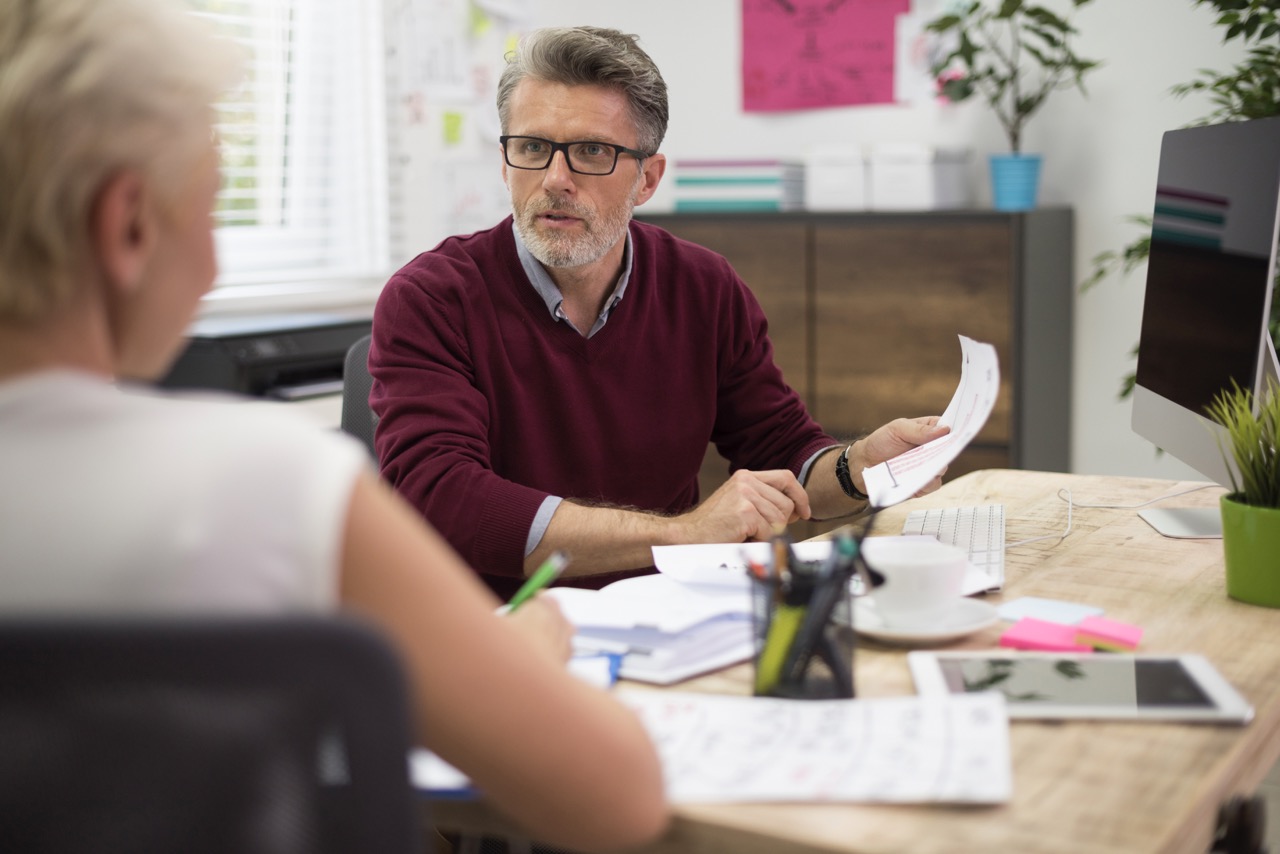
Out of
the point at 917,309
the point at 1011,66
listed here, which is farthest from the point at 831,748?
the point at 1011,66

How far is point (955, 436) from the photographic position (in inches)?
58.8

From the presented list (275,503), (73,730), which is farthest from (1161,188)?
(73,730)

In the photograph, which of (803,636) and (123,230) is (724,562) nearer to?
(803,636)

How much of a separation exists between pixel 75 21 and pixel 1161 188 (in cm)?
167

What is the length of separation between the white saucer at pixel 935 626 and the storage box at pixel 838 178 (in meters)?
2.39

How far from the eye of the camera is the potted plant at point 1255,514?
136cm

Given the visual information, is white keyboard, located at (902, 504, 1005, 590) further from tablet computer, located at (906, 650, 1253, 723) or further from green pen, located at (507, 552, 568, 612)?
green pen, located at (507, 552, 568, 612)

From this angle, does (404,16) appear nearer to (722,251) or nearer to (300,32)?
(300,32)

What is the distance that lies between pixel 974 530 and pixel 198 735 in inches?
52.4

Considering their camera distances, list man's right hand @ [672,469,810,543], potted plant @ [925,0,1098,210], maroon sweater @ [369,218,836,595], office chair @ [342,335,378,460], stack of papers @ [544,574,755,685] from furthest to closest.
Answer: potted plant @ [925,0,1098,210] → office chair @ [342,335,378,460] → maroon sweater @ [369,218,836,595] → man's right hand @ [672,469,810,543] → stack of papers @ [544,574,755,685]

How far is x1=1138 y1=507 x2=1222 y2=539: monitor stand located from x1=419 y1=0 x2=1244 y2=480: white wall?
150 centimetres

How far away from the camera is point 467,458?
69.2 inches

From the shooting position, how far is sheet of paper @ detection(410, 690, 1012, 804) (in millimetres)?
895

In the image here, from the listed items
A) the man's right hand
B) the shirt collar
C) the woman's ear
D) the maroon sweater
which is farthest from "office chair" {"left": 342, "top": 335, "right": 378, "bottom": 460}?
the woman's ear
